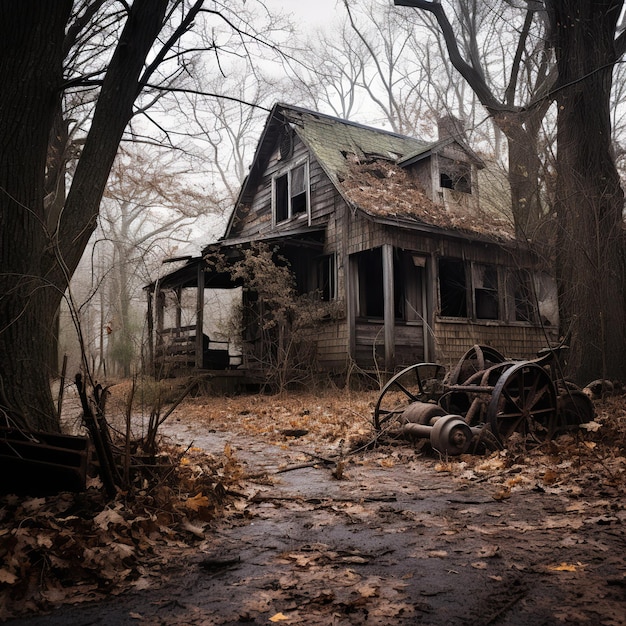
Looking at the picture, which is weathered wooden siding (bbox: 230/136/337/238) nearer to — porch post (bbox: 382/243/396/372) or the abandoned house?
the abandoned house

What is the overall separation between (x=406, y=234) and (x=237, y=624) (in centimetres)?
1364

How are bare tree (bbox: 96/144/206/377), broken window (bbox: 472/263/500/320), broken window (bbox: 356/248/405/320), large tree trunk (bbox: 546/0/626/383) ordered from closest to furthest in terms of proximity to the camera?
large tree trunk (bbox: 546/0/626/383) < broken window (bbox: 356/248/405/320) < broken window (bbox: 472/263/500/320) < bare tree (bbox: 96/144/206/377)

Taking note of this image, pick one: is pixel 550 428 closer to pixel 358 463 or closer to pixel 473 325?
pixel 358 463

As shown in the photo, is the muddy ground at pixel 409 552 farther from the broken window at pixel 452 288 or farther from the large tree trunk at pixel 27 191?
the broken window at pixel 452 288

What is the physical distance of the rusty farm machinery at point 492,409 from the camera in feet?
20.7

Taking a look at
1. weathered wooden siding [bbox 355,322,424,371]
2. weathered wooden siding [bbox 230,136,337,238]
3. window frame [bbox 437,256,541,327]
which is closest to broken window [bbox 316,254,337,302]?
weathered wooden siding [bbox 230,136,337,238]

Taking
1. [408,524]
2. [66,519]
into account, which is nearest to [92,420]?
[66,519]

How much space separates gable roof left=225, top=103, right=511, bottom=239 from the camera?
15391 mm

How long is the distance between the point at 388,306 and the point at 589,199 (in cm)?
613

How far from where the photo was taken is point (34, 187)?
4.69m

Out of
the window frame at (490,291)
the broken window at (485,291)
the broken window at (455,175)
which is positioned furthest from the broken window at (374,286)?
the broken window at (455,175)

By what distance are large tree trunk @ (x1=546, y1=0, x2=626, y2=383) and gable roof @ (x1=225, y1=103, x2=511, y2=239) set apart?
5086mm

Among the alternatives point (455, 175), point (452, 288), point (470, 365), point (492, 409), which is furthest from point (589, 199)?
point (452, 288)

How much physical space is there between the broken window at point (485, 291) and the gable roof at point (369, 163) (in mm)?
1510
